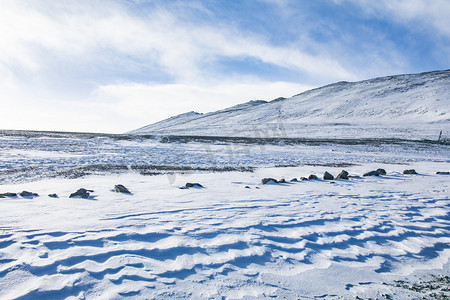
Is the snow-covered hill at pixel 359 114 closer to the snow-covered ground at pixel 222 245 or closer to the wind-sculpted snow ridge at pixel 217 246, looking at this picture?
the snow-covered ground at pixel 222 245

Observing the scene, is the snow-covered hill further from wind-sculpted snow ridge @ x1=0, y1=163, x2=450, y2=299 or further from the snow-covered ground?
wind-sculpted snow ridge @ x1=0, y1=163, x2=450, y2=299

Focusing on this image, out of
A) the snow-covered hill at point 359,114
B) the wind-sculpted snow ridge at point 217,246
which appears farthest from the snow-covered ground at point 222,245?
the snow-covered hill at point 359,114

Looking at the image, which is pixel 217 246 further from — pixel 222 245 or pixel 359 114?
pixel 359 114

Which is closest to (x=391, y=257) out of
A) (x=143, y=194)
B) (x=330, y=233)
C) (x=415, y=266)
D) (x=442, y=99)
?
(x=415, y=266)

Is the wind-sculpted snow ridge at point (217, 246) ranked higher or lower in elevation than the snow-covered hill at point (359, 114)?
lower

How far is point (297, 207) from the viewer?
6426 mm

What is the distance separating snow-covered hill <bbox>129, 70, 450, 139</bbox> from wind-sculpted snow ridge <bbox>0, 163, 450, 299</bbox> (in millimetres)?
39179

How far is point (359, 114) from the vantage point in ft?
213

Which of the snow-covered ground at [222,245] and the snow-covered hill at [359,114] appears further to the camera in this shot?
the snow-covered hill at [359,114]

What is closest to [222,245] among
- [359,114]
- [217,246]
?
[217,246]

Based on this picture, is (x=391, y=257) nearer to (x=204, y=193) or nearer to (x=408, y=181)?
(x=204, y=193)

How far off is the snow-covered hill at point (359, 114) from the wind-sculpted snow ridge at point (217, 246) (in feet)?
129

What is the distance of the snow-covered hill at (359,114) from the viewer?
47.1 m

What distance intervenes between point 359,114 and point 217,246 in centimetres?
7029
